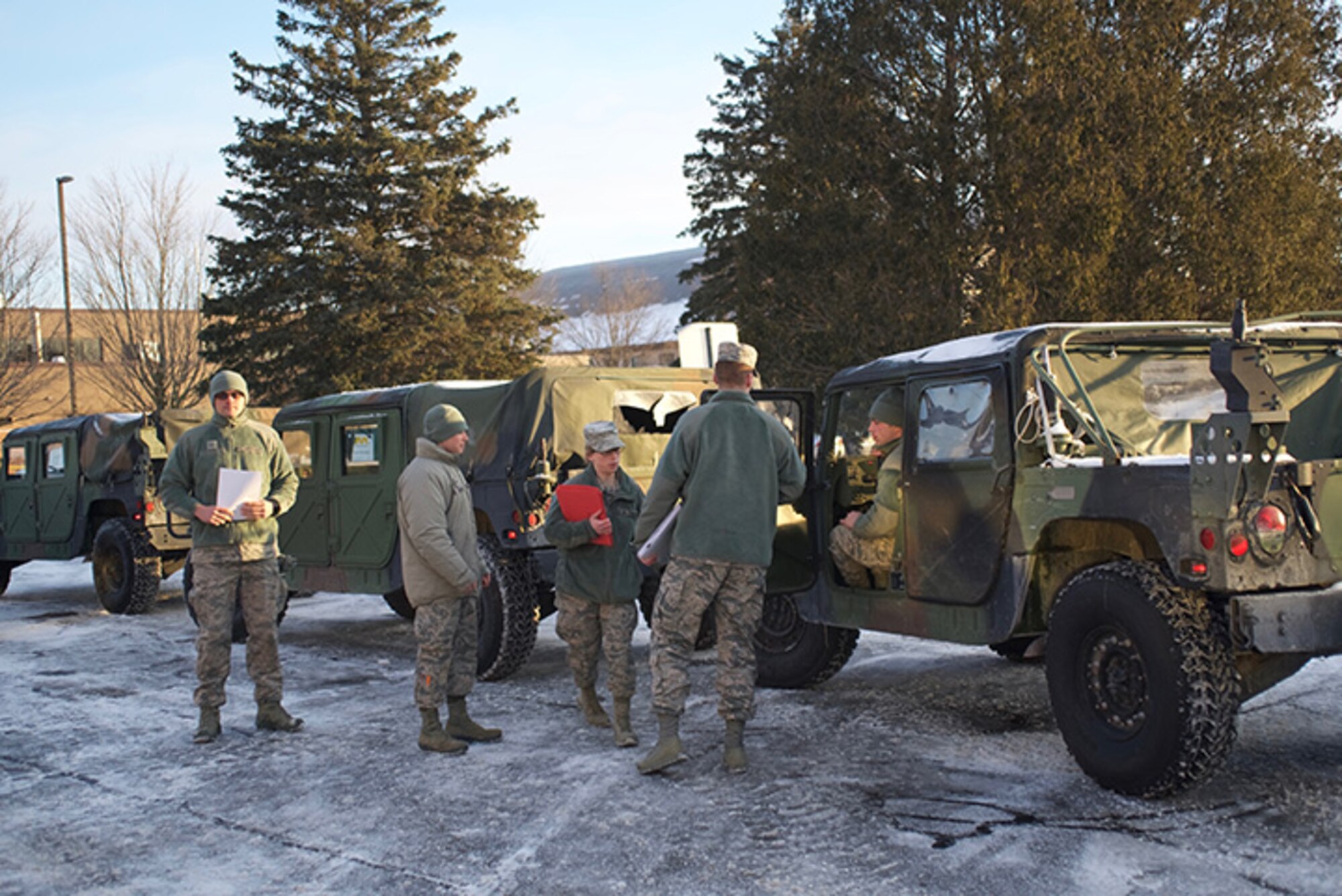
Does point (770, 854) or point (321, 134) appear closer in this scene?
point (770, 854)

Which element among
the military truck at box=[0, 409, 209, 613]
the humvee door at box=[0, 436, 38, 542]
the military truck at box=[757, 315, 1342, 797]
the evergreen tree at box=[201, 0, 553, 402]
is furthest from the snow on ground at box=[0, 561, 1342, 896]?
the evergreen tree at box=[201, 0, 553, 402]

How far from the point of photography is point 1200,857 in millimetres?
4531

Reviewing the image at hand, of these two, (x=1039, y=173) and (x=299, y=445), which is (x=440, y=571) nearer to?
(x=299, y=445)

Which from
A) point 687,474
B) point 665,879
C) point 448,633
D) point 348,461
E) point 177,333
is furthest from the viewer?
point 177,333

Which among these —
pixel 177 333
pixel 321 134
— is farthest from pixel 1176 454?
pixel 177 333

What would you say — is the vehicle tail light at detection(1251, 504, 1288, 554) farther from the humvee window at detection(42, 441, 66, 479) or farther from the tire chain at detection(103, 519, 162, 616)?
the humvee window at detection(42, 441, 66, 479)

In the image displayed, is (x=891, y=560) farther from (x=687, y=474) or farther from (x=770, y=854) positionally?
(x=770, y=854)

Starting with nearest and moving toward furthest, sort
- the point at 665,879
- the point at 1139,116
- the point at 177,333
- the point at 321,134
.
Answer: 1. the point at 665,879
2. the point at 1139,116
3. the point at 321,134
4. the point at 177,333

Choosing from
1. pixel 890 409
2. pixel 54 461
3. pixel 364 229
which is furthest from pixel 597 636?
pixel 364 229

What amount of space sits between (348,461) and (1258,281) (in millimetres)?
15676

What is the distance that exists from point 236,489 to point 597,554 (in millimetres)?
2067

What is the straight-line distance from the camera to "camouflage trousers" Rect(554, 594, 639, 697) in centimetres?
663

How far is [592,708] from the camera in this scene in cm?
705

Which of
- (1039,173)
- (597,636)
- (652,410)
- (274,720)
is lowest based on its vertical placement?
(274,720)
